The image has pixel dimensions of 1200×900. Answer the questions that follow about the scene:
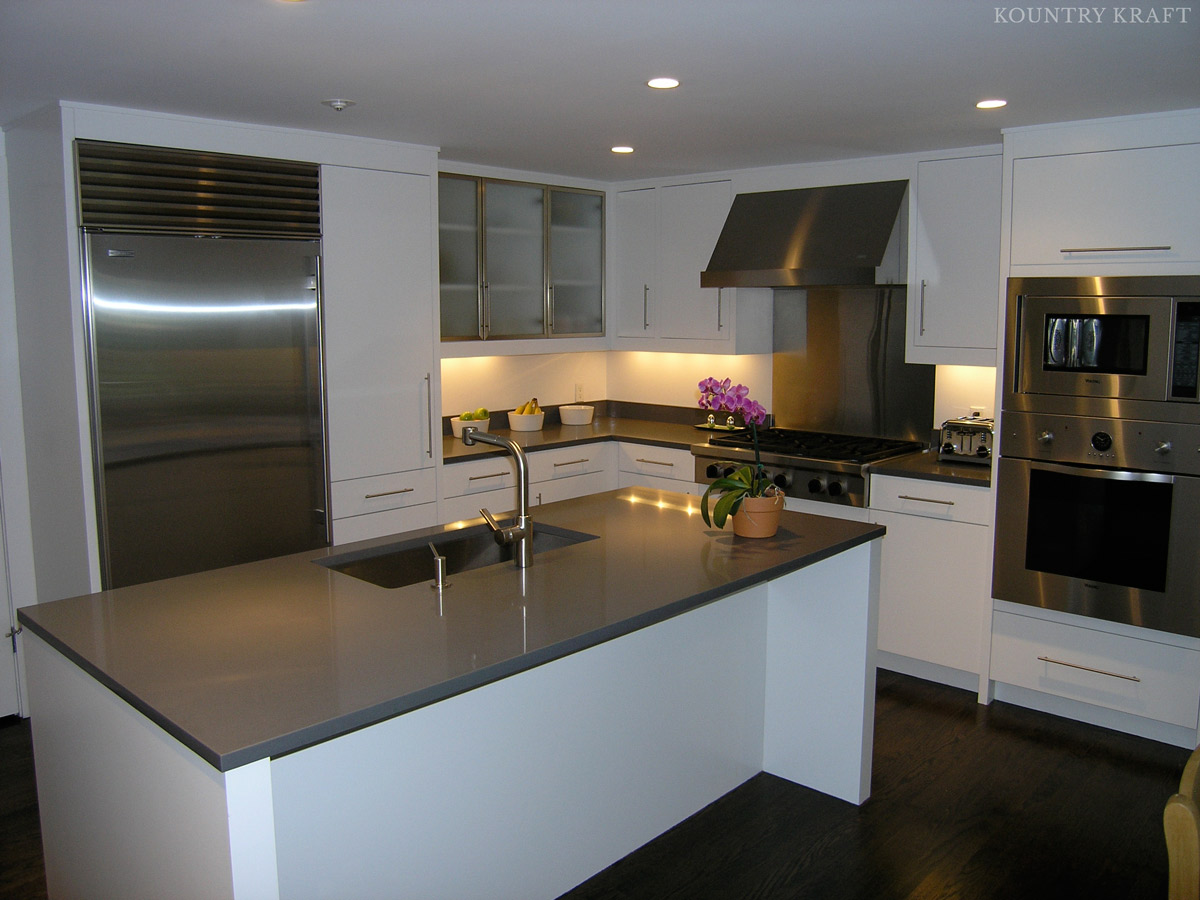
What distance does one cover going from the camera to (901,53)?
8.59ft

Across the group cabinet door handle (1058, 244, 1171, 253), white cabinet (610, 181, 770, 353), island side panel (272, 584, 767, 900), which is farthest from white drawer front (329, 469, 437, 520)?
cabinet door handle (1058, 244, 1171, 253)

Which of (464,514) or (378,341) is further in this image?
(464,514)

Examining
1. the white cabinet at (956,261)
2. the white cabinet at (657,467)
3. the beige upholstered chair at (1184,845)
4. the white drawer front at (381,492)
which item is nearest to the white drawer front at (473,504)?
the white drawer front at (381,492)

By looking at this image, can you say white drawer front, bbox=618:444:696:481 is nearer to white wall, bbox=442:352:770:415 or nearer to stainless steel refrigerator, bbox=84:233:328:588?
white wall, bbox=442:352:770:415

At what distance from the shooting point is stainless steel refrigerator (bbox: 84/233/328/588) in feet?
11.0

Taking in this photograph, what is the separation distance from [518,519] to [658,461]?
246 cm

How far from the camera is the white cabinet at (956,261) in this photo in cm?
409

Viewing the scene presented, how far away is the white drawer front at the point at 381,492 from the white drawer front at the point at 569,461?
606 mm

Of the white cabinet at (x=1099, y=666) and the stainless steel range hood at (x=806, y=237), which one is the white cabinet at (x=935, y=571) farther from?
the stainless steel range hood at (x=806, y=237)

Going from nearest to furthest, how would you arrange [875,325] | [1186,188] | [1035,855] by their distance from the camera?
[1035,855] → [1186,188] → [875,325]

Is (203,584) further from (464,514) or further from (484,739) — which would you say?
(464,514)

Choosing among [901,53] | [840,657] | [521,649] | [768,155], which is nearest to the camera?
[521,649]

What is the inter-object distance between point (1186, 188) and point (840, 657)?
2079mm

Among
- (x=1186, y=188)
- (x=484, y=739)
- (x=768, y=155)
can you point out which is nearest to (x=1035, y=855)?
(x=484, y=739)
